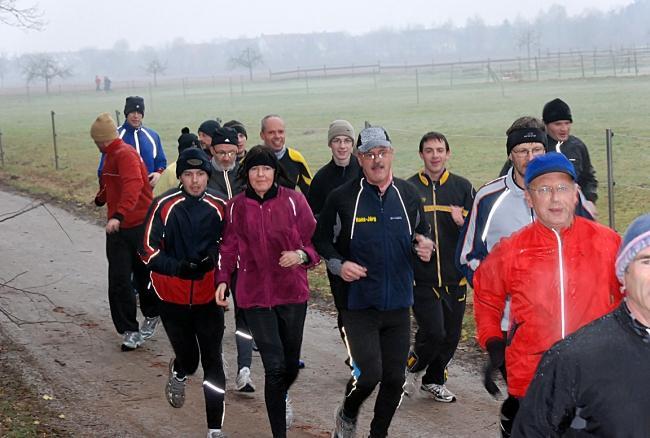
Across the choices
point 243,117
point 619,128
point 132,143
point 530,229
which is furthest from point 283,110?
point 530,229

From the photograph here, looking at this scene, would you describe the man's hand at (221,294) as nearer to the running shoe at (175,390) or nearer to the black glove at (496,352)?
the running shoe at (175,390)

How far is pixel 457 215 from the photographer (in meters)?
7.53

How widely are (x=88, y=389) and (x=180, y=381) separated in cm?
131

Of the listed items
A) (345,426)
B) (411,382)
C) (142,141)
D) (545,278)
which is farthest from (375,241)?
(142,141)

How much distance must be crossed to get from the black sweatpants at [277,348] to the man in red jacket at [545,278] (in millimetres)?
2024

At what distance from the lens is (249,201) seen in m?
6.69

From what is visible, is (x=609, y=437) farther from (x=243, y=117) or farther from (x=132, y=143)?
(x=243, y=117)

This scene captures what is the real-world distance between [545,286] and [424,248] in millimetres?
1883

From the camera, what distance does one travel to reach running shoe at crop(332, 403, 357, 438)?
6.56m

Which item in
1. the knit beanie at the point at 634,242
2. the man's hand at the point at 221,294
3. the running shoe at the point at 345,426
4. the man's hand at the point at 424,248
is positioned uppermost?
the knit beanie at the point at 634,242

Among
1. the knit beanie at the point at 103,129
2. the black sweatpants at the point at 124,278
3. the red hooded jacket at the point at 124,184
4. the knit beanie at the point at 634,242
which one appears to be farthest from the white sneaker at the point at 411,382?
the knit beanie at the point at 634,242

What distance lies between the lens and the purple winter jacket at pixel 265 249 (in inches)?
261

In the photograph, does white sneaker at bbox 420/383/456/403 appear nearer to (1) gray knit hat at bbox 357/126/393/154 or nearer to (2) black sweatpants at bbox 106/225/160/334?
(1) gray knit hat at bbox 357/126/393/154

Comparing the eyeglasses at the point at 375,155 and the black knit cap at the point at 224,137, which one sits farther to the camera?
the black knit cap at the point at 224,137
